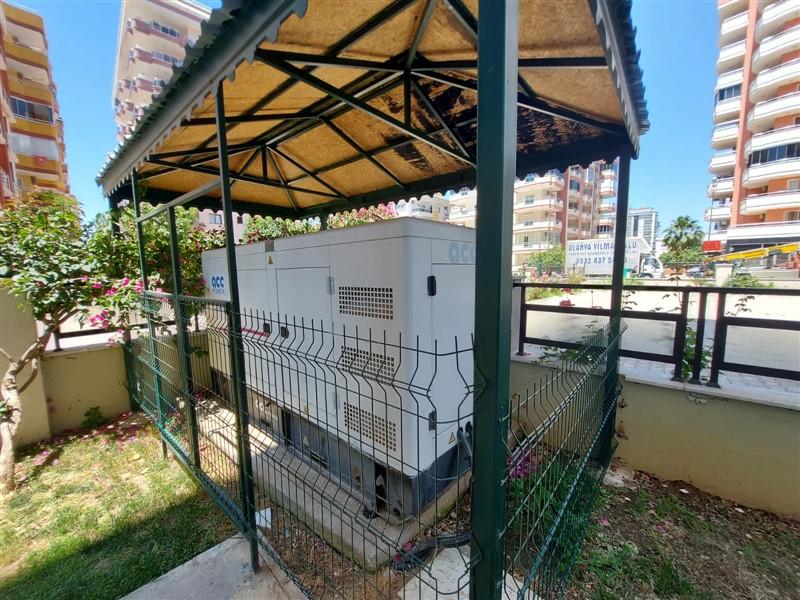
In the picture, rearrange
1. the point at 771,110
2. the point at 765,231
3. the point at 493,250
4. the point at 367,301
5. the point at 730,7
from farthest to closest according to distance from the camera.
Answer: the point at 730,7
the point at 765,231
the point at 771,110
the point at 367,301
the point at 493,250

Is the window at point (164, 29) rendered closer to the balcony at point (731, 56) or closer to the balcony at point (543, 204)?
the balcony at point (543, 204)

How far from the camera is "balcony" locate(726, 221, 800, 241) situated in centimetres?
2249

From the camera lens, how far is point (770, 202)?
23328mm

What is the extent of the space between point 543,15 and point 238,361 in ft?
7.52

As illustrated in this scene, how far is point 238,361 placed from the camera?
6.24 ft

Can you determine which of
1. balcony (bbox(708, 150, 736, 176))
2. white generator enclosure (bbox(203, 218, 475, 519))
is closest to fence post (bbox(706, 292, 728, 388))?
white generator enclosure (bbox(203, 218, 475, 519))

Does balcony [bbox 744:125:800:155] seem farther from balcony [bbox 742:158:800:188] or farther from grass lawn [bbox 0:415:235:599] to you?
grass lawn [bbox 0:415:235:599]

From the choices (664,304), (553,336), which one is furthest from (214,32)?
(664,304)

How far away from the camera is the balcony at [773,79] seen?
847 inches

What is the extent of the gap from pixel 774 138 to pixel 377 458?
35264 millimetres

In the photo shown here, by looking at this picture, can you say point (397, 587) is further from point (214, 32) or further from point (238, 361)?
point (214, 32)

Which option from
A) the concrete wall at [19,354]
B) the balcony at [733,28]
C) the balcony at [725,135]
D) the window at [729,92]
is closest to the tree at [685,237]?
the balcony at [725,135]

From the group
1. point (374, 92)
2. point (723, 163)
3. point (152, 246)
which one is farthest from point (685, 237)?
point (152, 246)

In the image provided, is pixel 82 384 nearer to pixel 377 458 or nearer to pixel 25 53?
pixel 377 458
